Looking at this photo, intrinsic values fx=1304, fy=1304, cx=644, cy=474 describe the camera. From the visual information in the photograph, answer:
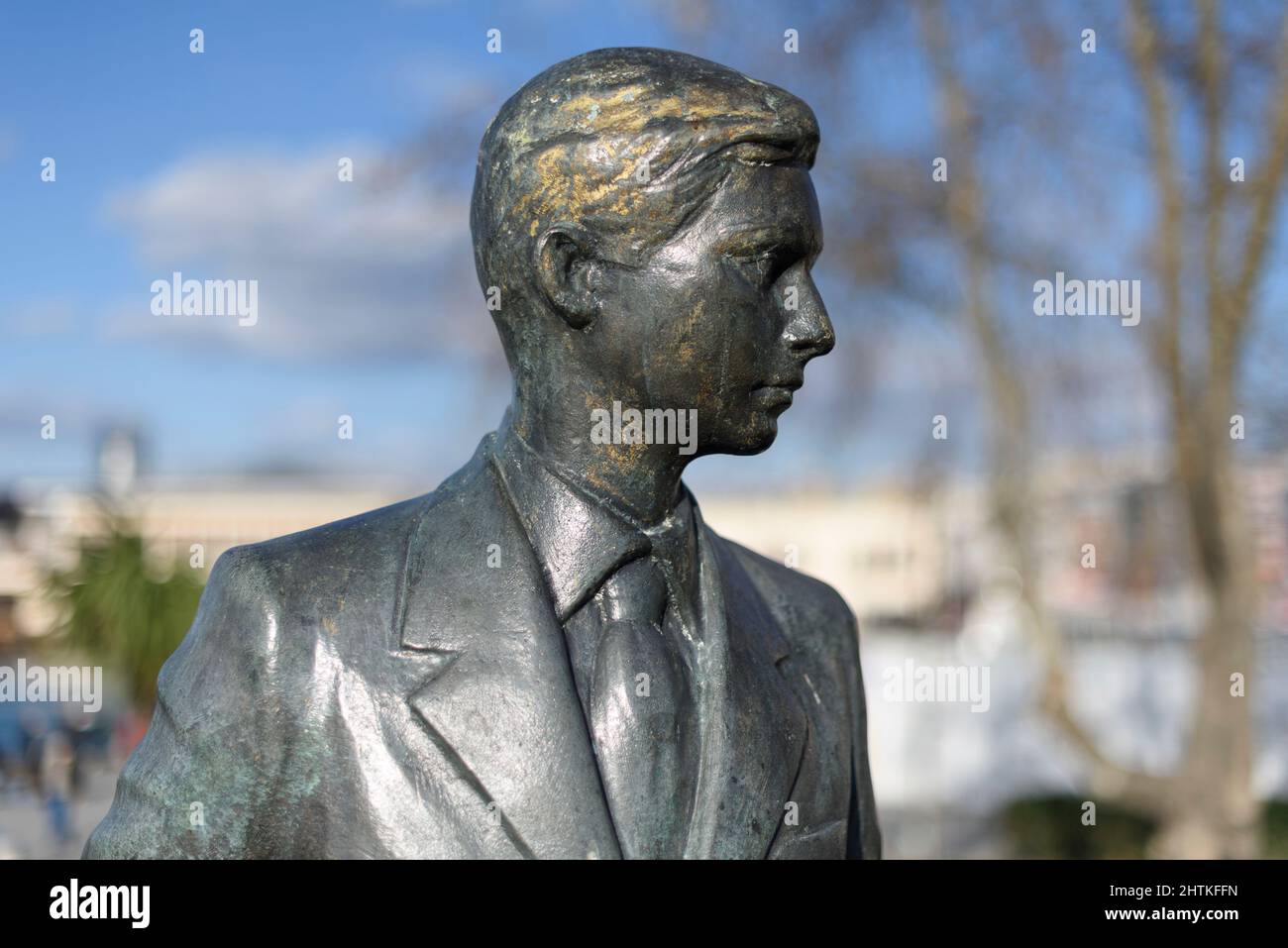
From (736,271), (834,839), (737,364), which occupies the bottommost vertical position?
(834,839)

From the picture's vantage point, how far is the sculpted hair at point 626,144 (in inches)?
82.0

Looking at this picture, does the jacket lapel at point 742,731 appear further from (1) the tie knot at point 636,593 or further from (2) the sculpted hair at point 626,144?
(2) the sculpted hair at point 626,144

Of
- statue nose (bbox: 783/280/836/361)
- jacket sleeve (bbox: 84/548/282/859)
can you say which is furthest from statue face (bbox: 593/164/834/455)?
jacket sleeve (bbox: 84/548/282/859)

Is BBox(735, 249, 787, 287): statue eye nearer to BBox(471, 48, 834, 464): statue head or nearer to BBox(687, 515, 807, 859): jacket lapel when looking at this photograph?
BBox(471, 48, 834, 464): statue head

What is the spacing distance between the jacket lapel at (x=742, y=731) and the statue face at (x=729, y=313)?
0.98 ft

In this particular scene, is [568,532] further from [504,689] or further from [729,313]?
[729,313]

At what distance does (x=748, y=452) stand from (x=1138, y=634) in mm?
15696

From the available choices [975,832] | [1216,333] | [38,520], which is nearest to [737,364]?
[1216,333]

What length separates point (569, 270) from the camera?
2162 mm

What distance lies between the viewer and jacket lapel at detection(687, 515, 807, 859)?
6.87 feet

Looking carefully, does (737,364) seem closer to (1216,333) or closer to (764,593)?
(764,593)

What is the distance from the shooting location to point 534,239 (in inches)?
84.4

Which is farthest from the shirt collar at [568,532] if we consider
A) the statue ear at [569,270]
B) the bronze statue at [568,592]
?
the statue ear at [569,270]

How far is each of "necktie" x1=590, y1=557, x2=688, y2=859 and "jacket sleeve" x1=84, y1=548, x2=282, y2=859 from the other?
0.52m
